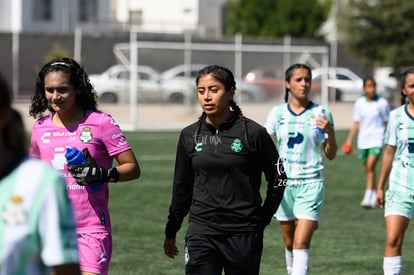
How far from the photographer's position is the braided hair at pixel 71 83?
20.1 feet

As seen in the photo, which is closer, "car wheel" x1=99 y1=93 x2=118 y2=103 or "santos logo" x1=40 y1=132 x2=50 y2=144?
"santos logo" x1=40 y1=132 x2=50 y2=144

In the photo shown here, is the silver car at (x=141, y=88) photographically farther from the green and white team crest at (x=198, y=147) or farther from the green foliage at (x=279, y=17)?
the green and white team crest at (x=198, y=147)

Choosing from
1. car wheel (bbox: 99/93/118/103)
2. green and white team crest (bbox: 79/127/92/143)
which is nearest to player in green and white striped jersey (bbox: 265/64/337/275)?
green and white team crest (bbox: 79/127/92/143)

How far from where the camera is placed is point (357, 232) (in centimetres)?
1298

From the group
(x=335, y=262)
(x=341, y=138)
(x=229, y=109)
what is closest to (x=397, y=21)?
(x=341, y=138)

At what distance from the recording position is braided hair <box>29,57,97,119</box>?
6117mm

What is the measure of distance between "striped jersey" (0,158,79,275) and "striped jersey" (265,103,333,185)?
5919mm

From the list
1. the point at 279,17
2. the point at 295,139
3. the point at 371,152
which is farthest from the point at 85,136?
the point at 279,17

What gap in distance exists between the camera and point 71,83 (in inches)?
240

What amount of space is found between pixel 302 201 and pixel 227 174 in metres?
2.64

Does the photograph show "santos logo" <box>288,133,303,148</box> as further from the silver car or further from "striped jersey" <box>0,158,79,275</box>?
the silver car

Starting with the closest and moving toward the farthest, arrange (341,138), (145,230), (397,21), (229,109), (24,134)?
(24,134)
(229,109)
(145,230)
(341,138)
(397,21)

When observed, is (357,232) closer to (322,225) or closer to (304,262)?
(322,225)

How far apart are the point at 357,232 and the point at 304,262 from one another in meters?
4.53
